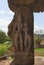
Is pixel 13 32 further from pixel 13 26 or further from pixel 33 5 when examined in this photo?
pixel 33 5

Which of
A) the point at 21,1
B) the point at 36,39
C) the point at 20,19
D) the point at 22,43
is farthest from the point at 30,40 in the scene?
the point at 36,39

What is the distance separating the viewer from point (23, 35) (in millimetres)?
7277

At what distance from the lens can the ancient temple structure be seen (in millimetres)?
7270

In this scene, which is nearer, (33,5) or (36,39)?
(33,5)

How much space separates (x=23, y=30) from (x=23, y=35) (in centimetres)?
16

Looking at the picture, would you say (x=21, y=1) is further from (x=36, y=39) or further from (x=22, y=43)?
(x=36, y=39)

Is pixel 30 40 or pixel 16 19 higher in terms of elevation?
pixel 16 19

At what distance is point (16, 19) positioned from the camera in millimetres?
7387

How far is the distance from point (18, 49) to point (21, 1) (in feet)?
4.96

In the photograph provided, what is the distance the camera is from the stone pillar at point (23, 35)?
23.8ft

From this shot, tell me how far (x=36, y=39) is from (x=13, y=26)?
11.6 meters

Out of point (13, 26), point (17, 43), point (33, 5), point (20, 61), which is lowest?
point (20, 61)

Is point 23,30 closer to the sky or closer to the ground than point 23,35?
closer to the sky

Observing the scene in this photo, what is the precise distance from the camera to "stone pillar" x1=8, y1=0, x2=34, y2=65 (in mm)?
7266
